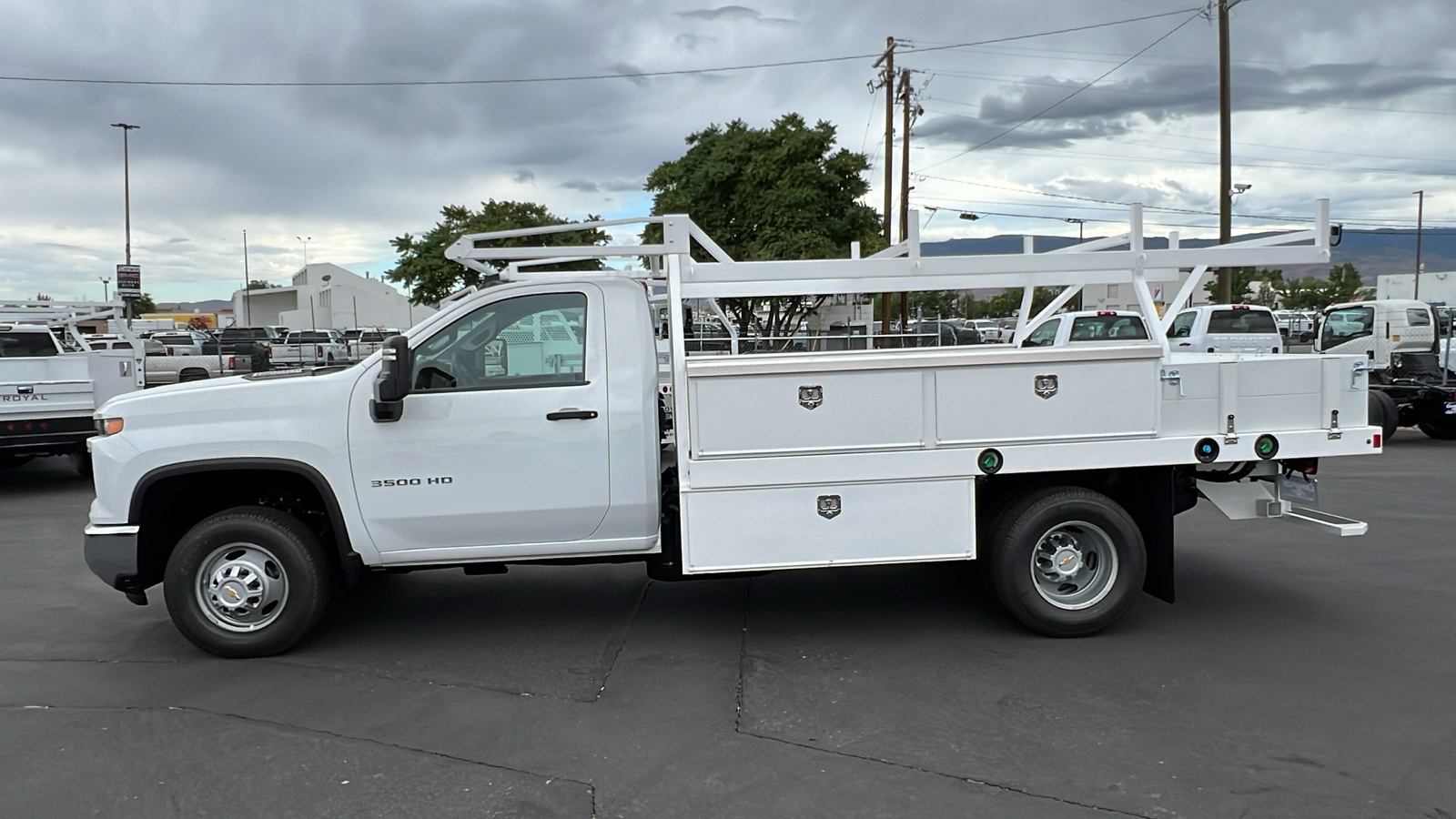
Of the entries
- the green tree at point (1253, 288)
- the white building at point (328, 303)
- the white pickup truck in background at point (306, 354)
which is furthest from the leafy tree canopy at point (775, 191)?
the white building at point (328, 303)

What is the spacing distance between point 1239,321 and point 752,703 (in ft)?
56.5

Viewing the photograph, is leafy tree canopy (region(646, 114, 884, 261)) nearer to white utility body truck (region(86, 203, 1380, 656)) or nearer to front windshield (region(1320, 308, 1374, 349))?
front windshield (region(1320, 308, 1374, 349))

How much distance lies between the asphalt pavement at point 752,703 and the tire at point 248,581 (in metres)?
0.16

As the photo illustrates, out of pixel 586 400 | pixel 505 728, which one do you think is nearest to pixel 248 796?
pixel 505 728

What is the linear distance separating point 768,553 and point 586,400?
4.07 ft

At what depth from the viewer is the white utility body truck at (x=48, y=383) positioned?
11.8m

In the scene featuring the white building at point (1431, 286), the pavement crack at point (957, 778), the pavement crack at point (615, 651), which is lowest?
the pavement crack at point (957, 778)

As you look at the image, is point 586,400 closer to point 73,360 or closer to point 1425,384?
point 73,360

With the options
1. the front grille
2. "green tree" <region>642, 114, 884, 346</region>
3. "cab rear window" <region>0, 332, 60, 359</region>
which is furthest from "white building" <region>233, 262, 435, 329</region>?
the front grille

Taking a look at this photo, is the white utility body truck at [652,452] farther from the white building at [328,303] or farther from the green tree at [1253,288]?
the white building at [328,303]

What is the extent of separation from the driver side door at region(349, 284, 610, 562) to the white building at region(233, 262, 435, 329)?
265 feet

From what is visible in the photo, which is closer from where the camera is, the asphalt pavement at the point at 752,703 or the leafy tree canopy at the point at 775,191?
the asphalt pavement at the point at 752,703

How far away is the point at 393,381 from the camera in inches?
214

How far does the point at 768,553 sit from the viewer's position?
5.64 m
